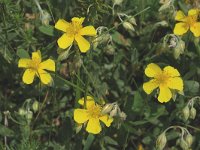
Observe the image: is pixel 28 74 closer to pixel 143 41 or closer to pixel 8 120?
pixel 8 120

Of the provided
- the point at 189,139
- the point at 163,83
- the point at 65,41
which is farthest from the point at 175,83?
the point at 65,41

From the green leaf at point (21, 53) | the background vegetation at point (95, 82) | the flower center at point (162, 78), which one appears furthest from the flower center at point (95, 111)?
the green leaf at point (21, 53)

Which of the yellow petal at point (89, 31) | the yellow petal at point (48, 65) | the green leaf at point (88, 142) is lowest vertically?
the green leaf at point (88, 142)

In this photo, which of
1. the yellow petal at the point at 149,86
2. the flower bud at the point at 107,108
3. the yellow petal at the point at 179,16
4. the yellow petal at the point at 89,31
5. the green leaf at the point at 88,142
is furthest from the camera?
the yellow petal at the point at 179,16

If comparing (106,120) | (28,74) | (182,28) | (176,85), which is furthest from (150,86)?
(28,74)

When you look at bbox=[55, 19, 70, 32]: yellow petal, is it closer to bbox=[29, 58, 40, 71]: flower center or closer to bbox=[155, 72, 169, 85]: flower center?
bbox=[29, 58, 40, 71]: flower center

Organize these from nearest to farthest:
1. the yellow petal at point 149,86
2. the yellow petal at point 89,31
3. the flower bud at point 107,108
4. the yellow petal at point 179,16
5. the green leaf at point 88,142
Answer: the flower bud at point 107,108 < the yellow petal at point 89,31 < the yellow petal at point 149,86 < the green leaf at point 88,142 < the yellow petal at point 179,16

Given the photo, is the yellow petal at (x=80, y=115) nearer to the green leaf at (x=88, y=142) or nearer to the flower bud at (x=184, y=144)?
the green leaf at (x=88, y=142)
